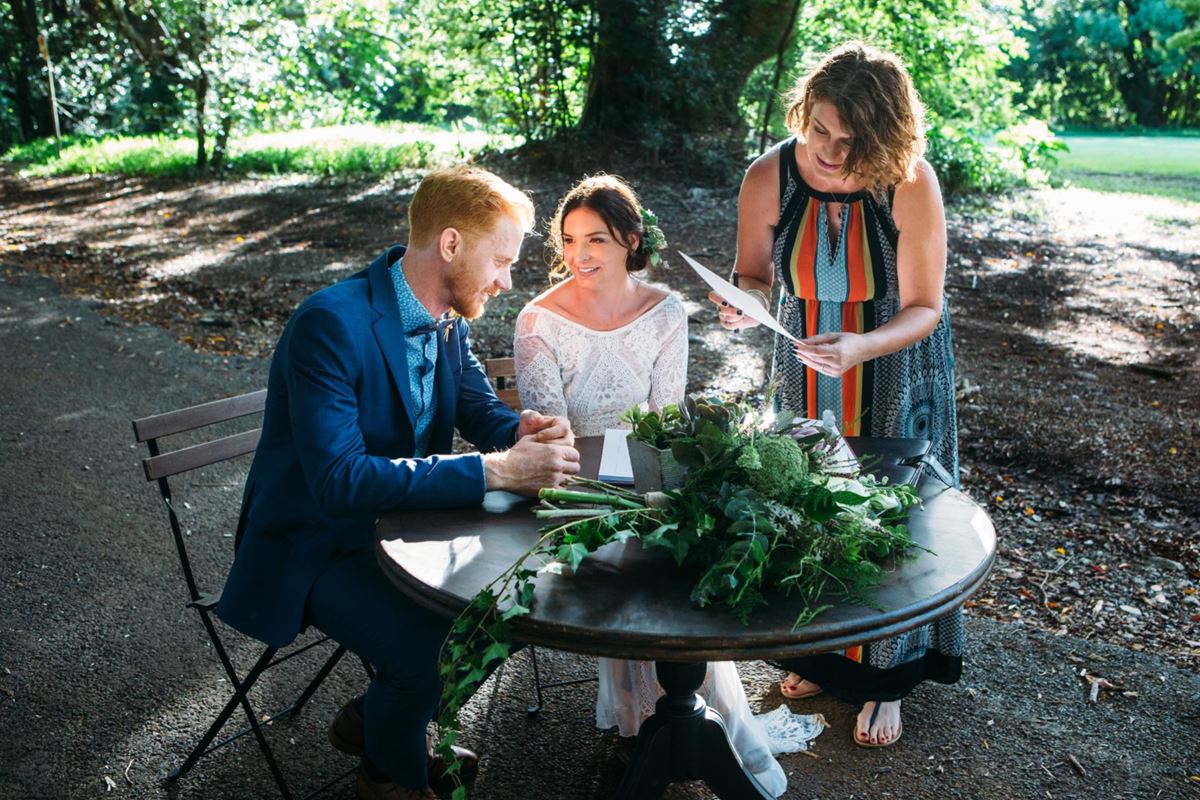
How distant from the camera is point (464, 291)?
2668mm

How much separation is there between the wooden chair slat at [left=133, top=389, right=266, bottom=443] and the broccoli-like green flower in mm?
1491

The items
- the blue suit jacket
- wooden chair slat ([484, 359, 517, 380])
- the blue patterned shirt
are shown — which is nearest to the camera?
the blue suit jacket

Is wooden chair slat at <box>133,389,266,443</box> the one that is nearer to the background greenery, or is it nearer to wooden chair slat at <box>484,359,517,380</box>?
wooden chair slat at <box>484,359,517,380</box>

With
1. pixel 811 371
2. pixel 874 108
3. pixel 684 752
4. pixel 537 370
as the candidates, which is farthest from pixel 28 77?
pixel 684 752

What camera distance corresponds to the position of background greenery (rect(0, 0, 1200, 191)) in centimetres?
1166

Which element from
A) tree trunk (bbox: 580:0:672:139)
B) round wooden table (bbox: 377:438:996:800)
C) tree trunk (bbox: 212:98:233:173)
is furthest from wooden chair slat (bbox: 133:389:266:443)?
tree trunk (bbox: 212:98:233:173)

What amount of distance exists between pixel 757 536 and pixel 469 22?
11.5 meters

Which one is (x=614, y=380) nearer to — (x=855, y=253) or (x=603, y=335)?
(x=603, y=335)

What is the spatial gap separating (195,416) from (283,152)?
1420cm

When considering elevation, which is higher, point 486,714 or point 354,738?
point 354,738

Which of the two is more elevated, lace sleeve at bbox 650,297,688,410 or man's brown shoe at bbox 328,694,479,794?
lace sleeve at bbox 650,297,688,410

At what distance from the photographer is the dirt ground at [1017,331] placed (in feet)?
12.5

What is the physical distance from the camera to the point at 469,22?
1220cm

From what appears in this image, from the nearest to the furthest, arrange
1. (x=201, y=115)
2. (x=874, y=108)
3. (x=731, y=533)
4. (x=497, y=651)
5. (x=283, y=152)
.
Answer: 1. (x=497, y=651)
2. (x=731, y=533)
3. (x=874, y=108)
4. (x=201, y=115)
5. (x=283, y=152)
